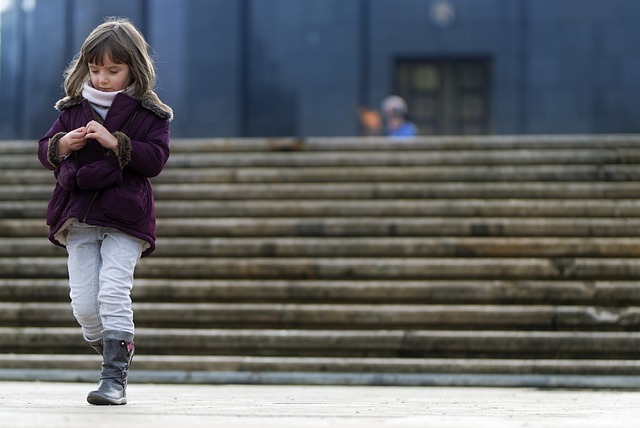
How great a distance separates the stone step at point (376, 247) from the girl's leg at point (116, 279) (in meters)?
3.05

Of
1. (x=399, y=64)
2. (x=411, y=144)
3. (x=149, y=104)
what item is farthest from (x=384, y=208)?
(x=399, y=64)

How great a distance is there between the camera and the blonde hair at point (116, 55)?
168 inches

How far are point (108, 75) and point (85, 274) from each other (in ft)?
2.24

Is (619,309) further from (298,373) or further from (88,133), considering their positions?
(88,133)

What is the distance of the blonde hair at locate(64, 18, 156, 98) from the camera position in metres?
4.27

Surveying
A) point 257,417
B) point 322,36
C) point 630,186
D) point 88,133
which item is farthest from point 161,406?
point 322,36

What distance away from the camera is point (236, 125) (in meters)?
17.9

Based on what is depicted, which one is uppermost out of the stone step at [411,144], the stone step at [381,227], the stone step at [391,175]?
the stone step at [411,144]

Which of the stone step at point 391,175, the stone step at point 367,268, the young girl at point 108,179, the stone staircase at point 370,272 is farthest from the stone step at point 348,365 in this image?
the stone step at point 391,175

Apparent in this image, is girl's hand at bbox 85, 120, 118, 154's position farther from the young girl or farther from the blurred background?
the blurred background

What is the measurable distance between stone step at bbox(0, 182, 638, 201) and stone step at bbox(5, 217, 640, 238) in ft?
1.39

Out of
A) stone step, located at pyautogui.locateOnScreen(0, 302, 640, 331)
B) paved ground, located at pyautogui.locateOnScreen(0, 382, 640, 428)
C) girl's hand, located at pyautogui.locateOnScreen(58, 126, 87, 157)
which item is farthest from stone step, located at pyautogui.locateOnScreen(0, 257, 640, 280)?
girl's hand, located at pyautogui.locateOnScreen(58, 126, 87, 157)

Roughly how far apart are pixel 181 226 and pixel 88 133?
357 centimetres

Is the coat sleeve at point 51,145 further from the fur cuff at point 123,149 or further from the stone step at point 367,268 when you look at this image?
the stone step at point 367,268
